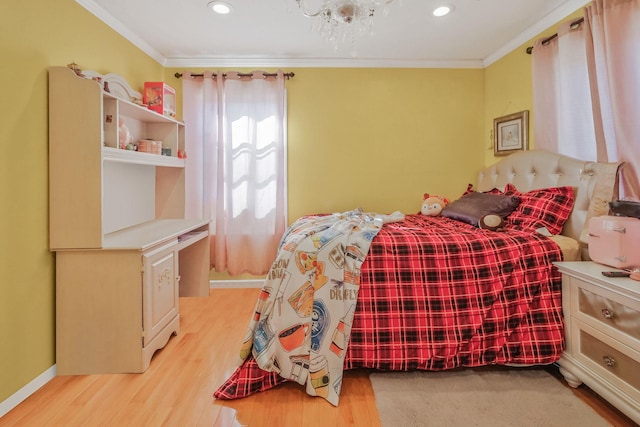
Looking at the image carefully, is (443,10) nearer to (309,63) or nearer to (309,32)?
(309,32)

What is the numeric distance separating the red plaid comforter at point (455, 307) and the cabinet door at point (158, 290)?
35.6 inches

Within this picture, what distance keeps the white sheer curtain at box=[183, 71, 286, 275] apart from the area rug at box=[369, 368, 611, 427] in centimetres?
Result: 207

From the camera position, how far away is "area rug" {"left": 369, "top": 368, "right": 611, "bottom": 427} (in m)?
1.65

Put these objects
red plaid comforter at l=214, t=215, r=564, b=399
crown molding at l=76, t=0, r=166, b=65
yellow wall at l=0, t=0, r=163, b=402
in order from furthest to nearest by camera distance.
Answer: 1. crown molding at l=76, t=0, r=166, b=65
2. red plaid comforter at l=214, t=215, r=564, b=399
3. yellow wall at l=0, t=0, r=163, b=402

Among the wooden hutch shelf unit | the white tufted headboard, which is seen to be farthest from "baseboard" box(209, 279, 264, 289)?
the white tufted headboard

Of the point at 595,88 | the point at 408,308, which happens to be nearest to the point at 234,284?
the point at 408,308

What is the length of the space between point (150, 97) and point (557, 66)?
3273 millimetres

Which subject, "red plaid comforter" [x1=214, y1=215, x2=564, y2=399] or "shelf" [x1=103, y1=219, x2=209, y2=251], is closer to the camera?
"red plaid comforter" [x1=214, y1=215, x2=564, y2=399]

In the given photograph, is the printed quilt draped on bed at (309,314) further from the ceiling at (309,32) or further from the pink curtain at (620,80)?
the ceiling at (309,32)

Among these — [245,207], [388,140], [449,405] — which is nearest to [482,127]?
[388,140]

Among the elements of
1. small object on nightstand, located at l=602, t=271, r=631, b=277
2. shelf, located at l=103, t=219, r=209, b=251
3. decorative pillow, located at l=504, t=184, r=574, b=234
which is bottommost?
small object on nightstand, located at l=602, t=271, r=631, b=277

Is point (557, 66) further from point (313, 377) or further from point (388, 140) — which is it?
point (313, 377)

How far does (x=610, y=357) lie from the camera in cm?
168

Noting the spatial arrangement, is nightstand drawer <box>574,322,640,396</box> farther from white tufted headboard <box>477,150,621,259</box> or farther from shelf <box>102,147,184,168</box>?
shelf <box>102,147,184,168</box>
